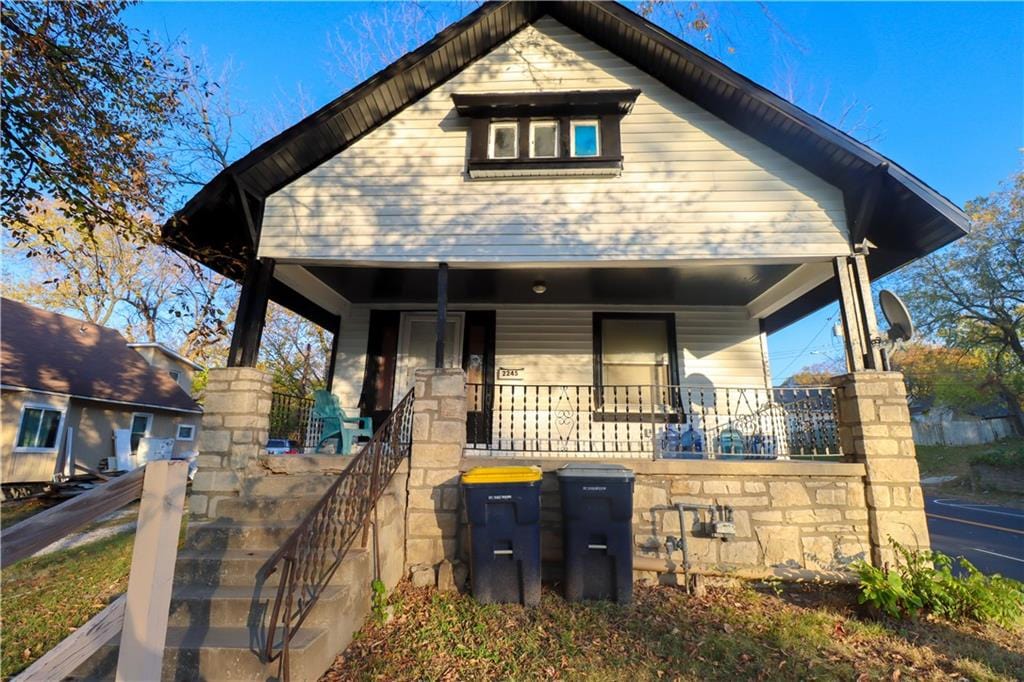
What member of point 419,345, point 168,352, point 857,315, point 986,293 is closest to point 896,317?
point 857,315

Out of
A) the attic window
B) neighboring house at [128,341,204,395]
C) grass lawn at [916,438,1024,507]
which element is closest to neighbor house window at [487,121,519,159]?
the attic window

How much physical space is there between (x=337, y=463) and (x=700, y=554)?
390 cm

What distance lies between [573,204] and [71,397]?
15771 millimetres

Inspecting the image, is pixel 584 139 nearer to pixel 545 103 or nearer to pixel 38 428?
pixel 545 103

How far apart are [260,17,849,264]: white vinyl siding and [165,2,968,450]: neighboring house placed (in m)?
0.02

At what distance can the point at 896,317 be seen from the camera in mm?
4973

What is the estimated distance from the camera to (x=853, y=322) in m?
5.11

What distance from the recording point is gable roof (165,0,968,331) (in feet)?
16.4

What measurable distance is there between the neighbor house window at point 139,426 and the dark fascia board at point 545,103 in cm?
1659

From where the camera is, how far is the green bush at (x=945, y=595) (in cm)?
370

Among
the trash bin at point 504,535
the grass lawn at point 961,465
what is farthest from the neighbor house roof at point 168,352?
the grass lawn at point 961,465

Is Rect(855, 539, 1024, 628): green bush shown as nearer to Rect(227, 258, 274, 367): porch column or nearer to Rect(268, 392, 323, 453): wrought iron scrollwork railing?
Rect(227, 258, 274, 367): porch column

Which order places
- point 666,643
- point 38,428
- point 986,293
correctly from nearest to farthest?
point 666,643, point 38,428, point 986,293

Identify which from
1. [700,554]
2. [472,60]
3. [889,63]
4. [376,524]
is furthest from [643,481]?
[889,63]
